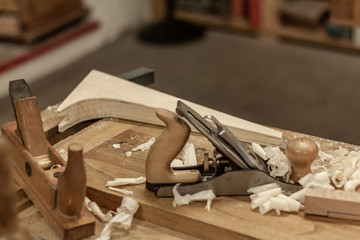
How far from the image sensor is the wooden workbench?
131cm

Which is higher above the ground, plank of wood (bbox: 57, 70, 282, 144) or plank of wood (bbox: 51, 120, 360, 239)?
plank of wood (bbox: 57, 70, 282, 144)

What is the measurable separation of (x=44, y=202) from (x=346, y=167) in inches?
30.7

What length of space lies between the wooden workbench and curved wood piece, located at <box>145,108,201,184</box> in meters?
0.06

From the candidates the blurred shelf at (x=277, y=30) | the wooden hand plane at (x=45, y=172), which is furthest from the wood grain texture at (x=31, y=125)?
the blurred shelf at (x=277, y=30)

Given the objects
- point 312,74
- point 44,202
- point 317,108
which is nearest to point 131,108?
point 44,202

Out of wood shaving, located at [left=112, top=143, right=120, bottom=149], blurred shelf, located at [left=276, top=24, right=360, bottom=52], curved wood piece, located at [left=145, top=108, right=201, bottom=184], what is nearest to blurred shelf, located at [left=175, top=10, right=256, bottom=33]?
blurred shelf, located at [left=276, top=24, right=360, bottom=52]

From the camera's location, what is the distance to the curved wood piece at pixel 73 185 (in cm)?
127

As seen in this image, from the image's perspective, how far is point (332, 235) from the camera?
4.26 feet

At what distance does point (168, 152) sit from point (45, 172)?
0.31m

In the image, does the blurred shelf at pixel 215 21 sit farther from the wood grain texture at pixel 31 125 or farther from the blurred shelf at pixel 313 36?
the wood grain texture at pixel 31 125

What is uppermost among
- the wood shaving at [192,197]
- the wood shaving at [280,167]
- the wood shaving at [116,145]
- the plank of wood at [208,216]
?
the wood shaving at [280,167]

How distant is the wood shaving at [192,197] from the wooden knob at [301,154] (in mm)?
221

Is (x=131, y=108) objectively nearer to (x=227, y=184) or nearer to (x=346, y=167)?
(x=227, y=184)

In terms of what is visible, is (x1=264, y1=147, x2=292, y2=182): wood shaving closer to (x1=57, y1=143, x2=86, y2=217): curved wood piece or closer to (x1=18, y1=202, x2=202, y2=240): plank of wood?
(x1=18, y1=202, x2=202, y2=240): plank of wood
